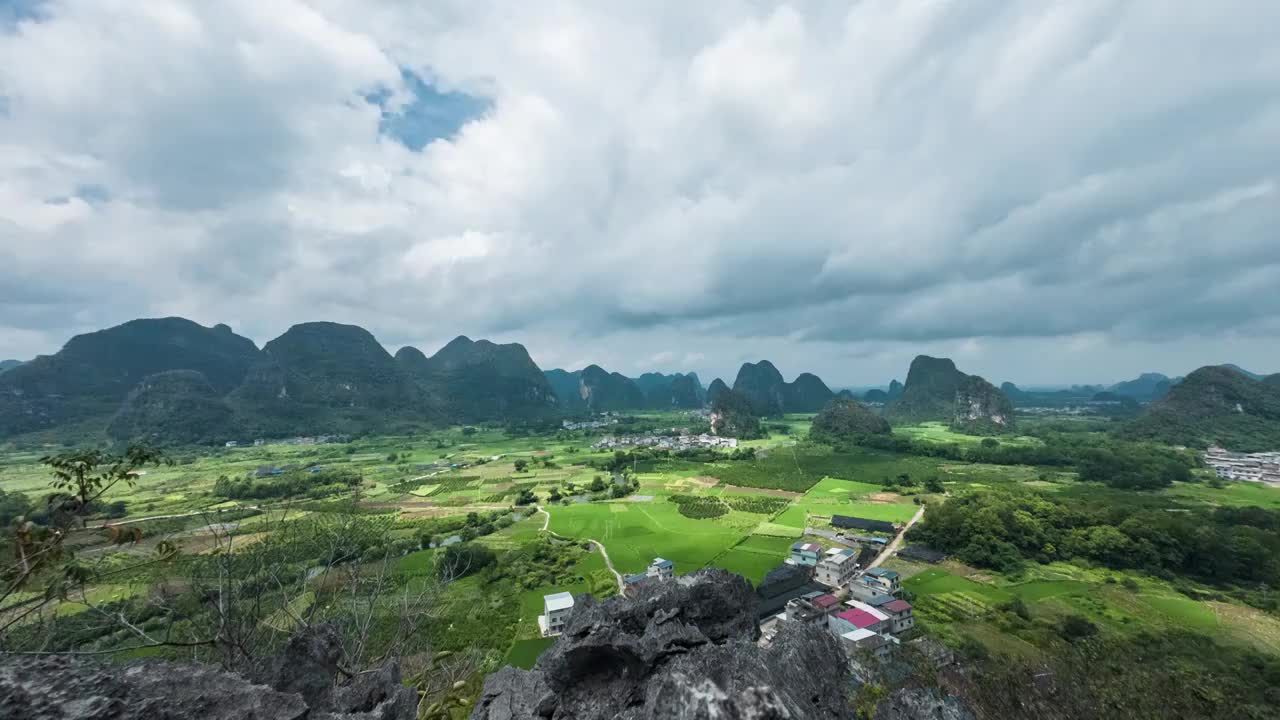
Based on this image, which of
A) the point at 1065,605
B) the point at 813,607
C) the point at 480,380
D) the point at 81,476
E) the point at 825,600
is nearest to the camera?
the point at 81,476

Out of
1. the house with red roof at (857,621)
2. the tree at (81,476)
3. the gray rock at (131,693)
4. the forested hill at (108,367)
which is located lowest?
the house with red roof at (857,621)

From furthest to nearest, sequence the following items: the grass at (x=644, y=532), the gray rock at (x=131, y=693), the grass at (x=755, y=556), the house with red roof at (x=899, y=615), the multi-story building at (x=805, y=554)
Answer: the grass at (x=644, y=532)
the grass at (x=755, y=556)
the multi-story building at (x=805, y=554)
the house with red roof at (x=899, y=615)
the gray rock at (x=131, y=693)

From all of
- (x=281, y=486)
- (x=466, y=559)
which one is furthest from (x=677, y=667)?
(x=281, y=486)

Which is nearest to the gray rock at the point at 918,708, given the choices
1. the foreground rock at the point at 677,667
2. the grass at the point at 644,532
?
the foreground rock at the point at 677,667

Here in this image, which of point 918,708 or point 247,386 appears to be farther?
point 247,386

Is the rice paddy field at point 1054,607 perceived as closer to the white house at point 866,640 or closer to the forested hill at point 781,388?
the white house at point 866,640

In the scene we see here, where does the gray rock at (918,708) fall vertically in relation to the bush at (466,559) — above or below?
above

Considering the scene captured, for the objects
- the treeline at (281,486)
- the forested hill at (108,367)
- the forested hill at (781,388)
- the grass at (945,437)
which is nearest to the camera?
the treeline at (281,486)

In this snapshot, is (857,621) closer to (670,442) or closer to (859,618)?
(859,618)
